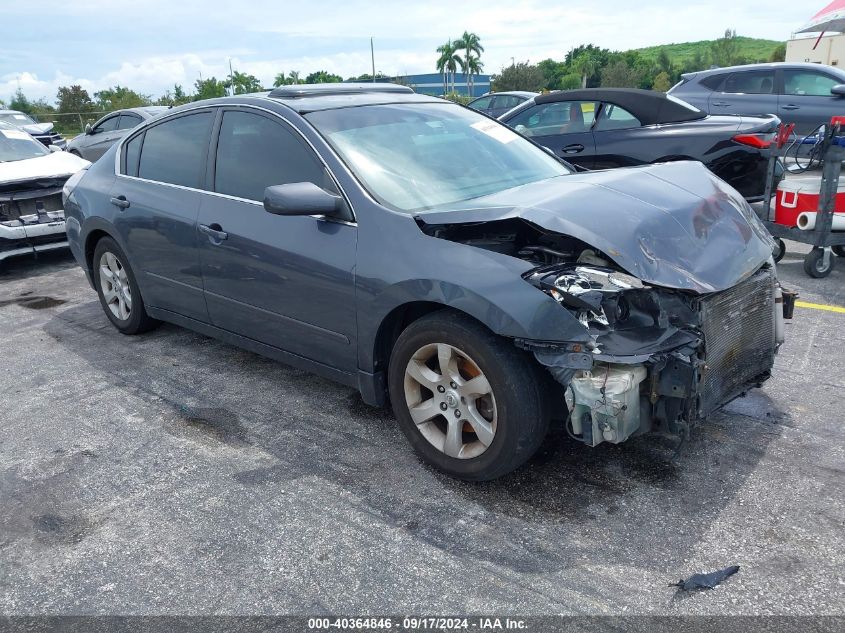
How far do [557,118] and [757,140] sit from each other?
7.03 feet

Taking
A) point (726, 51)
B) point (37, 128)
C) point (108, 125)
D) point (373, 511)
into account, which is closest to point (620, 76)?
point (726, 51)

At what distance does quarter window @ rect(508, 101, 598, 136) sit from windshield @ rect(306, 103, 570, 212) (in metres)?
3.61

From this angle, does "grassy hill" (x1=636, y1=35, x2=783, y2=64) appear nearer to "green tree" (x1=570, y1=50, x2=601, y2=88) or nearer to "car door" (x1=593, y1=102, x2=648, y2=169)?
"green tree" (x1=570, y1=50, x2=601, y2=88)

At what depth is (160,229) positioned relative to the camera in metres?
4.43

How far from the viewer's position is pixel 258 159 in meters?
3.93

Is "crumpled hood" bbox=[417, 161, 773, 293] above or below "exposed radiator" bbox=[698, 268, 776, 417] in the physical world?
above

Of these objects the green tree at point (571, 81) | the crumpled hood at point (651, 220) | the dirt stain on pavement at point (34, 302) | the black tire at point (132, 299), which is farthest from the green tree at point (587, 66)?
the crumpled hood at point (651, 220)

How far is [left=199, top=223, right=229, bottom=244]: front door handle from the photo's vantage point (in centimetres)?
395

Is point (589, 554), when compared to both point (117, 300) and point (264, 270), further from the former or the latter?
point (117, 300)

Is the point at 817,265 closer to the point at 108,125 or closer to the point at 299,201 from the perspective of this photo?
the point at 299,201

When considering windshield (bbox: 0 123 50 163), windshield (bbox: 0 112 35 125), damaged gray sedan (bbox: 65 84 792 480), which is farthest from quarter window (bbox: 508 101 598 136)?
windshield (bbox: 0 112 35 125)

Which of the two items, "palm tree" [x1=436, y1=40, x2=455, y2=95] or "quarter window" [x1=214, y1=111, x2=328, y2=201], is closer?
"quarter window" [x1=214, y1=111, x2=328, y2=201]

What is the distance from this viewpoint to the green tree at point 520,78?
66688mm

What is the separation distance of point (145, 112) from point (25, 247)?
719cm
